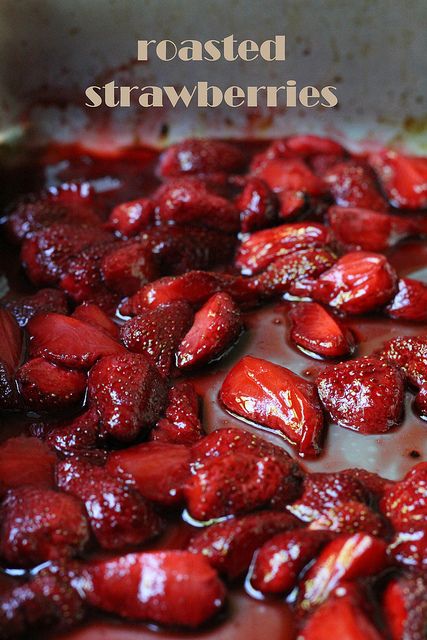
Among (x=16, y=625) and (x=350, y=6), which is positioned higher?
(x=350, y=6)

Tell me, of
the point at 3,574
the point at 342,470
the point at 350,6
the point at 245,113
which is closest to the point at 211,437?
the point at 342,470

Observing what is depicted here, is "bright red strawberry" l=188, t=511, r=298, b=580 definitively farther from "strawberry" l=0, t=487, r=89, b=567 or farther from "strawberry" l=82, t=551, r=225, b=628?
"strawberry" l=0, t=487, r=89, b=567

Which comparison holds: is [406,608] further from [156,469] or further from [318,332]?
[318,332]

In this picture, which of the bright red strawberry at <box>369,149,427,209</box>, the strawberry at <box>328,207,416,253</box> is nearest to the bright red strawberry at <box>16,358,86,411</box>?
the strawberry at <box>328,207,416,253</box>

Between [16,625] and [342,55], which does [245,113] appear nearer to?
[342,55]

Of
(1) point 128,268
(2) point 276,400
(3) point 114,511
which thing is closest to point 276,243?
(1) point 128,268

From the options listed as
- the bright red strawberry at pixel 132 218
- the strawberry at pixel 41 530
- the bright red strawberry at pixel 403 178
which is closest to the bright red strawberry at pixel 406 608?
the strawberry at pixel 41 530
